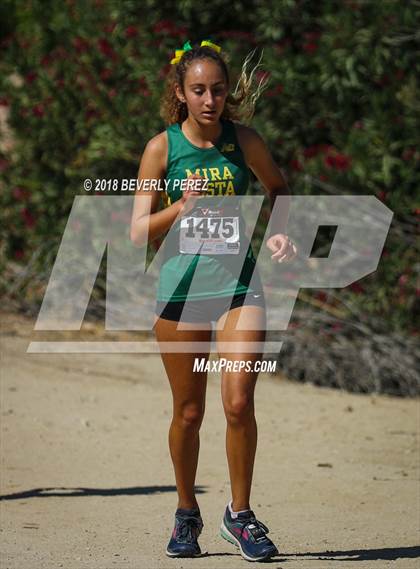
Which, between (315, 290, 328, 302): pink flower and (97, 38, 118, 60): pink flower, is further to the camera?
(97, 38, 118, 60): pink flower

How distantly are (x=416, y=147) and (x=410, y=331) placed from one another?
1.37 m

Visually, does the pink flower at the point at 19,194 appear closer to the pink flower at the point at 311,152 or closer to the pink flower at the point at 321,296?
the pink flower at the point at 311,152

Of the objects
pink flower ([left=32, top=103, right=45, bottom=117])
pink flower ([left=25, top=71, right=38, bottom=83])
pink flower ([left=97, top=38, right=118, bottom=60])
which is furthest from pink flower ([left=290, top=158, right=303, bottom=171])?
pink flower ([left=25, top=71, right=38, bottom=83])

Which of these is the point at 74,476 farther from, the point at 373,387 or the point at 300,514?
the point at 373,387

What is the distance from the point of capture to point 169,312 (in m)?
5.00

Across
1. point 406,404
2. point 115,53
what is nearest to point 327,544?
point 406,404

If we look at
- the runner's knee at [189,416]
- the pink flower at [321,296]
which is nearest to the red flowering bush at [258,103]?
the pink flower at [321,296]

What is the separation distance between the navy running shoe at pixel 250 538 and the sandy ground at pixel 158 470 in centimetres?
6

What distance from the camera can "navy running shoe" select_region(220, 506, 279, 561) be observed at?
16.3ft

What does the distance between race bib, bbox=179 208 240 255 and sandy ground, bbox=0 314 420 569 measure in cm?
122

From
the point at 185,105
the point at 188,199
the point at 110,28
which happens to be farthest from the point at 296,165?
the point at 188,199

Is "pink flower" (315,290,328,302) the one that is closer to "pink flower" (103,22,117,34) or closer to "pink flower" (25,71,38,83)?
"pink flower" (103,22,117,34)

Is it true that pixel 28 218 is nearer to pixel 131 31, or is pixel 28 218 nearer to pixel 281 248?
pixel 131 31

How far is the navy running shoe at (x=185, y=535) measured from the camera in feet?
16.8
